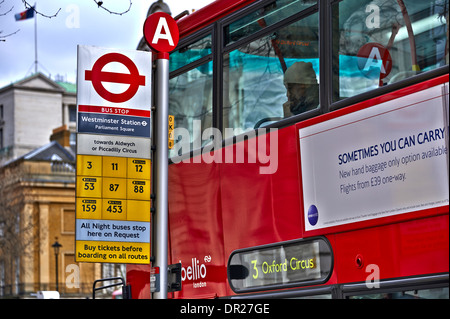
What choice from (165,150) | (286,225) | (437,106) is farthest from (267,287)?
(437,106)

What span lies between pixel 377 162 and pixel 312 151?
78cm

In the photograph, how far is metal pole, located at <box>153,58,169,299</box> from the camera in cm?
805

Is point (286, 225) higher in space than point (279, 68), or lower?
lower

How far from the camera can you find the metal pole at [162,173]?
8.05 metres

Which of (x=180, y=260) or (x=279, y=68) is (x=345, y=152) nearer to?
(x=279, y=68)

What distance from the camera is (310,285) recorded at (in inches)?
273

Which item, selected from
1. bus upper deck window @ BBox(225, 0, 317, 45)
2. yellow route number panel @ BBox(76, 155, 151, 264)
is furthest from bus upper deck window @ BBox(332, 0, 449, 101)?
yellow route number panel @ BBox(76, 155, 151, 264)

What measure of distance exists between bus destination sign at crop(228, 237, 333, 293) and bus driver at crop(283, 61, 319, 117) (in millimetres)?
994

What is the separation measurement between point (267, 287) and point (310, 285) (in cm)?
57

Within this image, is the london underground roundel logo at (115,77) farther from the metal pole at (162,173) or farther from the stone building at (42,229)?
the stone building at (42,229)

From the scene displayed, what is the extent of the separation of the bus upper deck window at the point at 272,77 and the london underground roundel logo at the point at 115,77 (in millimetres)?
778

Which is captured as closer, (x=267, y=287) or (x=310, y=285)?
(x=310, y=285)

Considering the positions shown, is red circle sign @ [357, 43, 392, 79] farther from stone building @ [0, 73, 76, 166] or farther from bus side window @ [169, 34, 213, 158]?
stone building @ [0, 73, 76, 166]
